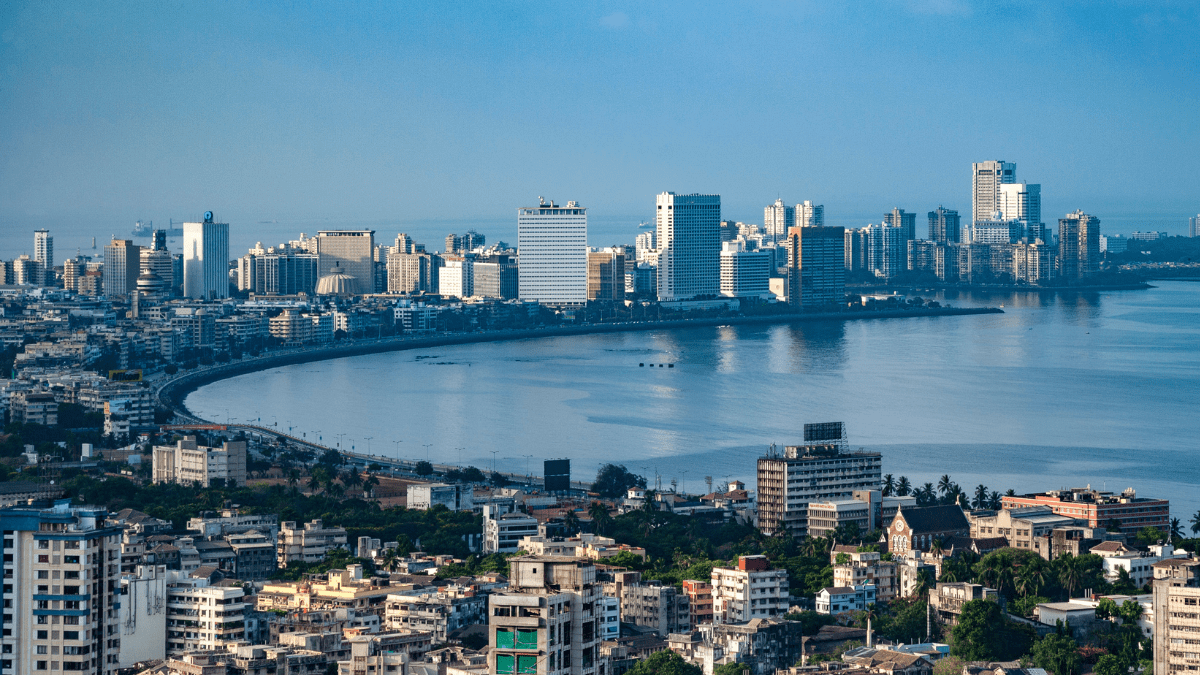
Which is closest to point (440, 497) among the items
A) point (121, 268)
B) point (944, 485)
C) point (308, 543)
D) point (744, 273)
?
point (308, 543)

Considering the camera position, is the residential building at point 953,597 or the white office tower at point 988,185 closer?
the residential building at point 953,597

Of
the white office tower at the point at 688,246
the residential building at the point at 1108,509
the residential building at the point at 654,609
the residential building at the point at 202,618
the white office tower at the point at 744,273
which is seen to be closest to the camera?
the residential building at the point at 202,618

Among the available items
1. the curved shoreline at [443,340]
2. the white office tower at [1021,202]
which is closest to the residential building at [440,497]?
the curved shoreline at [443,340]

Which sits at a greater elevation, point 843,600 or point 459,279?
point 459,279

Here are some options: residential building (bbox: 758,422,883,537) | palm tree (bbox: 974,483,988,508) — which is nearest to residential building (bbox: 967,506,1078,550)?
palm tree (bbox: 974,483,988,508)

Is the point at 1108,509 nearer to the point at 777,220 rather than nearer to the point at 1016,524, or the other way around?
the point at 1016,524

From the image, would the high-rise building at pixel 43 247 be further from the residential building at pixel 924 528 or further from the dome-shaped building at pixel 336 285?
the residential building at pixel 924 528

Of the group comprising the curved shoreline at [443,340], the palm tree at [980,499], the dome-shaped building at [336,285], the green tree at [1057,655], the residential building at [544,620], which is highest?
the dome-shaped building at [336,285]
